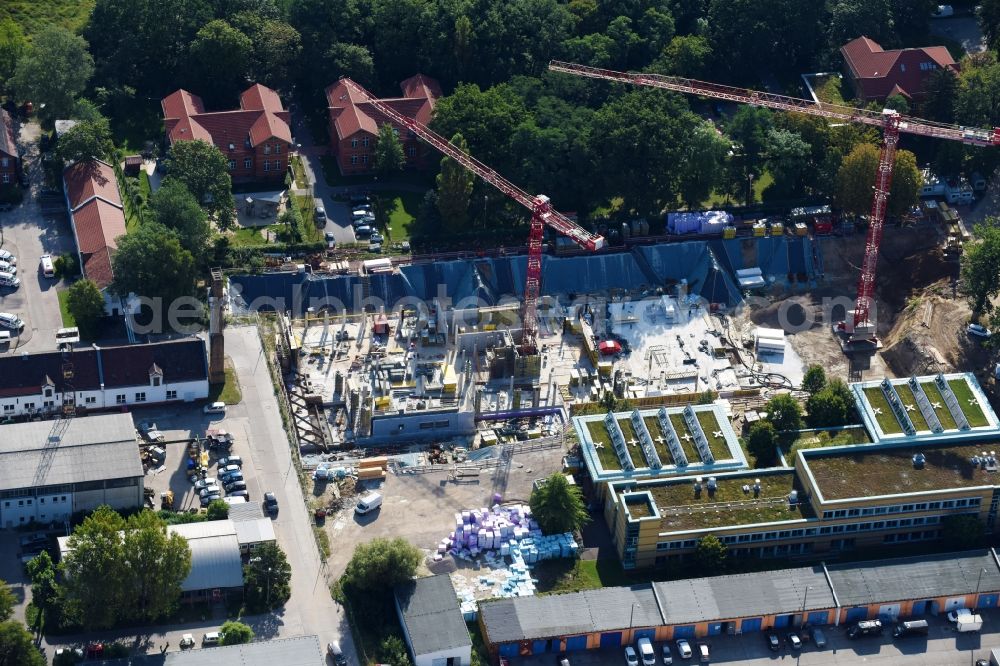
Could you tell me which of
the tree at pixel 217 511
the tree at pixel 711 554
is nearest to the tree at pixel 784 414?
the tree at pixel 711 554

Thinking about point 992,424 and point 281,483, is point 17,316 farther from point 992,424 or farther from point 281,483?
point 992,424

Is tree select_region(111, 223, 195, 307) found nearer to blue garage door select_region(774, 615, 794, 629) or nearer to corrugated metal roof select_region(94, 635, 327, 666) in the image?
corrugated metal roof select_region(94, 635, 327, 666)

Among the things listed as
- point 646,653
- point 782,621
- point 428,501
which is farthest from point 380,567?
point 782,621

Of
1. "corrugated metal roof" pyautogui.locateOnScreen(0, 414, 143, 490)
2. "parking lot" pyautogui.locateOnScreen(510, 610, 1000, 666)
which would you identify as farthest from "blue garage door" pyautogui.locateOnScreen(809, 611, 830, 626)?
"corrugated metal roof" pyautogui.locateOnScreen(0, 414, 143, 490)

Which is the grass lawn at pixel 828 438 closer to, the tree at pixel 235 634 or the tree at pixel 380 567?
the tree at pixel 380 567

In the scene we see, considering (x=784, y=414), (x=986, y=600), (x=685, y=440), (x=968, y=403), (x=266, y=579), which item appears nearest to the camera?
(x=266, y=579)

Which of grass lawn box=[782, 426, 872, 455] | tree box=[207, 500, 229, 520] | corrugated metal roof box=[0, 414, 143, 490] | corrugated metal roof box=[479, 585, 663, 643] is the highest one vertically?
corrugated metal roof box=[0, 414, 143, 490]

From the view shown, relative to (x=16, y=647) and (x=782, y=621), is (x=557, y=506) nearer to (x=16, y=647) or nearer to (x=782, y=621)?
(x=782, y=621)
